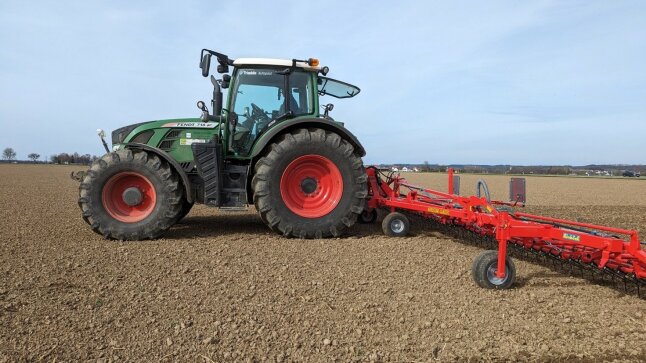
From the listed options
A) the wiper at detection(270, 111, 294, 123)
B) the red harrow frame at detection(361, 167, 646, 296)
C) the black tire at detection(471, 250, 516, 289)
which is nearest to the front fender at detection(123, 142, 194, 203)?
the wiper at detection(270, 111, 294, 123)

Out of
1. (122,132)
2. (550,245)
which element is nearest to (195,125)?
(122,132)

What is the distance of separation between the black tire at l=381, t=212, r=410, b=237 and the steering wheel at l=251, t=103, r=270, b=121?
7.28 feet

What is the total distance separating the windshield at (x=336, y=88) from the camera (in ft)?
22.8

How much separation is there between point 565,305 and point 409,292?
4.14 feet

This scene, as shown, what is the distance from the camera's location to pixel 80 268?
424cm

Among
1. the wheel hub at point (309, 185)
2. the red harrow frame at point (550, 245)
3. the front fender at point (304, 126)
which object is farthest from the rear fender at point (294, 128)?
the red harrow frame at point (550, 245)

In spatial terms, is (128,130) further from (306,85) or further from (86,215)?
(306,85)

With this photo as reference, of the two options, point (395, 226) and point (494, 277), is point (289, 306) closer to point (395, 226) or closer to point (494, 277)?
point (494, 277)

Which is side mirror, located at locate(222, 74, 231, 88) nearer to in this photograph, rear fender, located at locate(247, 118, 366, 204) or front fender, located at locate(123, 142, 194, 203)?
rear fender, located at locate(247, 118, 366, 204)

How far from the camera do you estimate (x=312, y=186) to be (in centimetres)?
619

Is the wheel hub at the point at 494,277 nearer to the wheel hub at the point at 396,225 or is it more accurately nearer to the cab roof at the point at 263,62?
the wheel hub at the point at 396,225

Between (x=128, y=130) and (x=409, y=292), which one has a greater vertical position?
(x=128, y=130)

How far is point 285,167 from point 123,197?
2.06 meters

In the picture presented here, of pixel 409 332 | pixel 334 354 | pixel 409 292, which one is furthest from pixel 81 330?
pixel 409 292
